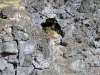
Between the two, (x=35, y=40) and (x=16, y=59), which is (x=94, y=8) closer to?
(x=35, y=40)

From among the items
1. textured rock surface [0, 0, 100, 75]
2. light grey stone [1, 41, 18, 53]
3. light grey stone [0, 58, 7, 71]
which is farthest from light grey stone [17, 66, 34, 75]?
light grey stone [1, 41, 18, 53]

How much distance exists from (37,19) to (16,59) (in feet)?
6.01

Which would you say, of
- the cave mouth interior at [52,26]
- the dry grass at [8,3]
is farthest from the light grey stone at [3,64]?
the cave mouth interior at [52,26]

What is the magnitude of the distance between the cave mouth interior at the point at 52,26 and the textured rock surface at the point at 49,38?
0.04 meters

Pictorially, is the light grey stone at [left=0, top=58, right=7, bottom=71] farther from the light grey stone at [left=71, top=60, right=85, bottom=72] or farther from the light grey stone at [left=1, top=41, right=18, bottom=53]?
the light grey stone at [left=71, top=60, right=85, bottom=72]

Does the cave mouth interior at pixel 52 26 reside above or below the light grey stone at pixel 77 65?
above

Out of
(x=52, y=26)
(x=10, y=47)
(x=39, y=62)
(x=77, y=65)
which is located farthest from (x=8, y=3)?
(x=77, y=65)

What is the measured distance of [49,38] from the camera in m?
7.50

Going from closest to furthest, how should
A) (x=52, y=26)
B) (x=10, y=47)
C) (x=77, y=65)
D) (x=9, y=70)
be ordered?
(x=10, y=47)
(x=9, y=70)
(x=77, y=65)
(x=52, y=26)

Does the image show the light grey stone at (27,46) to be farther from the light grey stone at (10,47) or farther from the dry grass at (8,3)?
the dry grass at (8,3)

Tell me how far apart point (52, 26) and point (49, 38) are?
1.22 m

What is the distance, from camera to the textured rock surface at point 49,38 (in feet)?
22.8

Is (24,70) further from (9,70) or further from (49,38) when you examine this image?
(49,38)

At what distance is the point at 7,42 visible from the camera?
266 inches
